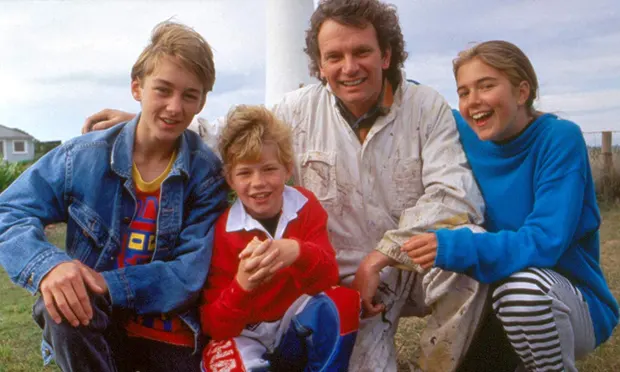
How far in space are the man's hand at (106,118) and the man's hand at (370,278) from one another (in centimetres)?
136

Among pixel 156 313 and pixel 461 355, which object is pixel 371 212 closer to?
pixel 461 355

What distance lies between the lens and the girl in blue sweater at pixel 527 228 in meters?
2.66

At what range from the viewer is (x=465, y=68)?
3014 mm

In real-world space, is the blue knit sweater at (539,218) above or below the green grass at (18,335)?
above

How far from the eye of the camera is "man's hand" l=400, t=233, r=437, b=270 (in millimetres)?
2738

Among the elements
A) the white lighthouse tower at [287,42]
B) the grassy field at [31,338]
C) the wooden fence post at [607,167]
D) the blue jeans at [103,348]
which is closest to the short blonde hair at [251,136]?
the blue jeans at [103,348]

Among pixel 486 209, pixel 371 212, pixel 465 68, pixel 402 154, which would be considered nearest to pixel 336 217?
pixel 371 212

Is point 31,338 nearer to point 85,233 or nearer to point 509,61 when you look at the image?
point 85,233

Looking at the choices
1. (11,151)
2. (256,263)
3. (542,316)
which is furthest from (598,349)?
(11,151)

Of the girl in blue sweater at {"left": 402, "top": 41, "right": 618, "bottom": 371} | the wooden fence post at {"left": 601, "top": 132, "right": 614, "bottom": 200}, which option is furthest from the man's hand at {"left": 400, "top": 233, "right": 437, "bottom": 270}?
the wooden fence post at {"left": 601, "top": 132, "right": 614, "bottom": 200}

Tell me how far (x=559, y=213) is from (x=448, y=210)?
0.50m

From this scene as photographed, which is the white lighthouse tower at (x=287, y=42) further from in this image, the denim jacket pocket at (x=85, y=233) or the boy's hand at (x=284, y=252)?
the boy's hand at (x=284, y=252)

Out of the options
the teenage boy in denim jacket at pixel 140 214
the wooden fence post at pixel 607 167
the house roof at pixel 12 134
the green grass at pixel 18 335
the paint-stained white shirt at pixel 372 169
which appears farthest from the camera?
the house roof at pixel 12 134

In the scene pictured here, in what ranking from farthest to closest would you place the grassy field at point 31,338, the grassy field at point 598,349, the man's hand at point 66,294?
the grassy field at point 31,338 → the grassy field at point 598,349 → the man's hand at point 66,294
